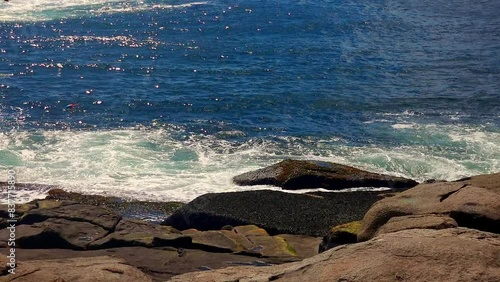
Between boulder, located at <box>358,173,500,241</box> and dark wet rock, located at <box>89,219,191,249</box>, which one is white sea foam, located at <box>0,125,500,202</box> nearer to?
dark wet rock, located at <box>89,219,191,249</box>

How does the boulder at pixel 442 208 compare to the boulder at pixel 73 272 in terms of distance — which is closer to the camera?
the boulder at pixel 73 272

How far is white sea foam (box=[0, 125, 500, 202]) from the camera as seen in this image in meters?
33.7

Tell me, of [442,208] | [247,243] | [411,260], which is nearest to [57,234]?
[247,243]

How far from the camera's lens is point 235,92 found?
50.6 metres

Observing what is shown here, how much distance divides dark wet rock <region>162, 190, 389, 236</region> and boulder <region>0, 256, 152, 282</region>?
426 inches

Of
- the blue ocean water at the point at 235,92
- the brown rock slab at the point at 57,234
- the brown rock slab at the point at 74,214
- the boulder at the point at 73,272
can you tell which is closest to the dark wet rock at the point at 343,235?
the boulder at the point at 73,272

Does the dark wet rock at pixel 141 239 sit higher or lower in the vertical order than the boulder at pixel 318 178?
higher

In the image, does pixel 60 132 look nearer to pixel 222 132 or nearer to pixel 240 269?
pixel 222 132

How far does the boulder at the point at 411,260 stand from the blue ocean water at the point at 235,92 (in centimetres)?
2007

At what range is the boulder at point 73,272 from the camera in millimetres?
14592

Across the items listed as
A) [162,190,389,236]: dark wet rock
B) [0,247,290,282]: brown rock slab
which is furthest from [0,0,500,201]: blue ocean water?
[0,247,290,282]: brown rock slab

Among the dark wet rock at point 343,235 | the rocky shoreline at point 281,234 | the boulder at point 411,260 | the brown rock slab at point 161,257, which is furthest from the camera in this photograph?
the dark wet rock at point 343,235

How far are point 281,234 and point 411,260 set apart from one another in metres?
14.9

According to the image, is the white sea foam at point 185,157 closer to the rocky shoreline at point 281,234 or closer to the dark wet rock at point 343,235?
the rocky shoreline at point 281,234
